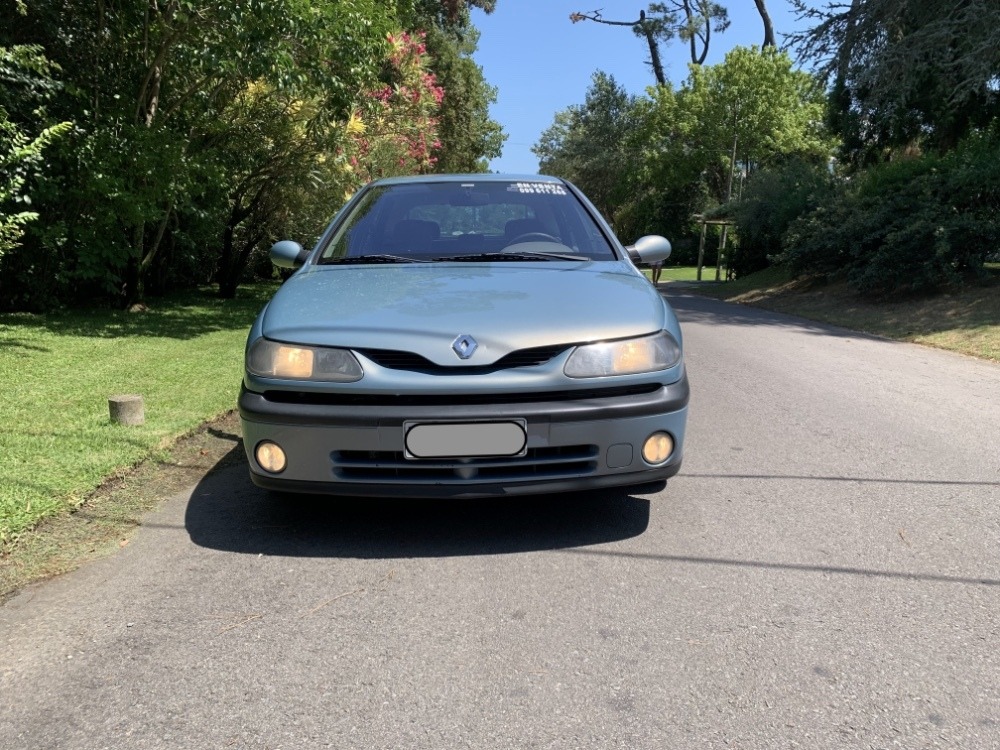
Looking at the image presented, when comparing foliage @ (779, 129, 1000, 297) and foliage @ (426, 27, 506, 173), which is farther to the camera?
foliage @ (426, 27, 506, 173)

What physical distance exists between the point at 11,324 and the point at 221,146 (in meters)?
4.70

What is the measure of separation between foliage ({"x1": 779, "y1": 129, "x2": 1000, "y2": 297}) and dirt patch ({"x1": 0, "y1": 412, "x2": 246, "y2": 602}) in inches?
532

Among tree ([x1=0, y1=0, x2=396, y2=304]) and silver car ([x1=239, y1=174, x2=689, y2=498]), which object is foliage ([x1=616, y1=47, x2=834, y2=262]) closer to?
tree ([x1=0, y1=0, x2=396, y2=304])

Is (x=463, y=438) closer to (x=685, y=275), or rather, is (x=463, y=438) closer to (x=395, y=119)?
(x=395, y=119)

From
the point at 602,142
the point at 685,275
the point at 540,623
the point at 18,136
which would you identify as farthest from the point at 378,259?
the point at 602,142

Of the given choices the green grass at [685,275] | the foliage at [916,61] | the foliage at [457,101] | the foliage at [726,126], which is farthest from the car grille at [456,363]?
the foliage at [726,126]

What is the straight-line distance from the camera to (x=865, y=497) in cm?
405

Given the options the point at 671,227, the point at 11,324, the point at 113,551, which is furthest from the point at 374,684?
the point at 671,227

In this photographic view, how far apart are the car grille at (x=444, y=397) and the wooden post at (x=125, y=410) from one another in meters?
2.32

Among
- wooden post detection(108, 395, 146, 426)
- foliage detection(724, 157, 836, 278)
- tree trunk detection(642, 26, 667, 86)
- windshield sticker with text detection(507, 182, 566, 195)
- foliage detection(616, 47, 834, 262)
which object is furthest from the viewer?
tree trunk detection(642, 26, 667, 86)

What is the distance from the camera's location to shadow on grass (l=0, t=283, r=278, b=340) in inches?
398

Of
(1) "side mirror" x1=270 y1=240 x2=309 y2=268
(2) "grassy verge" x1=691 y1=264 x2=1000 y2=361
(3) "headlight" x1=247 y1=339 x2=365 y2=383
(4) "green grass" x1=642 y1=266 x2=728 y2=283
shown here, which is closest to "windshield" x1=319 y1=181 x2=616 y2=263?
(1) "side mirror" x1=270 y1=240 x2=309 y2=268

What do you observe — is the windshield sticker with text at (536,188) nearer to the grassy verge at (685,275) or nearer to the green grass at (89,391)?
the green grass at (89,391)

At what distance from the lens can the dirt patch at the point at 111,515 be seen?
3.17 m
